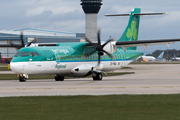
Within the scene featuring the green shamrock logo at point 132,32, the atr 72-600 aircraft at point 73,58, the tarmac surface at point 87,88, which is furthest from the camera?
the green shamrock logo at point 132,32

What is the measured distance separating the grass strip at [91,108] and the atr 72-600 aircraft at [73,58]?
11.1 meters

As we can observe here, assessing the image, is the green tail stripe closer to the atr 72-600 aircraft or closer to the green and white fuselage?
the atr 72-600 aircraft

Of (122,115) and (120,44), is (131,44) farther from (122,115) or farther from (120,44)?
(122,115)

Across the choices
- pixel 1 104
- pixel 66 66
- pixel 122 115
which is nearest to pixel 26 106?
pixel 1 104

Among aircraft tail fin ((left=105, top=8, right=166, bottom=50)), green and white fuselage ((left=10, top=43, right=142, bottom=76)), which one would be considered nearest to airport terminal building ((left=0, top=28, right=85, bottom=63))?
aircraft tail fin ((left=105, top=8, right=166, bottom=50))

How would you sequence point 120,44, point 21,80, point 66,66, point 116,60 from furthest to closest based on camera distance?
point 116,60, point 120,44, point 66,66, point 21,80

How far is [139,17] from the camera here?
41375mm

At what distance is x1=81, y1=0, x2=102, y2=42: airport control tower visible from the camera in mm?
122406

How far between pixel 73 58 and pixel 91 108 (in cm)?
1797

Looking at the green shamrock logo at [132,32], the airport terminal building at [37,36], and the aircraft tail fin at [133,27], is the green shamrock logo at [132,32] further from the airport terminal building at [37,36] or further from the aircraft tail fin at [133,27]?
the airport terminal building at [37,36]

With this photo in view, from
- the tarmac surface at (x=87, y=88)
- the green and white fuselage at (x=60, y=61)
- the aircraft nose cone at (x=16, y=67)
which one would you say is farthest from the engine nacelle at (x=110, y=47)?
the aircraft nose cone at (x=16, y=67)

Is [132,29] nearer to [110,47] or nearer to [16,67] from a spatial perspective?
[110,47]

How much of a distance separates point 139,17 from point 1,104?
29965 mm

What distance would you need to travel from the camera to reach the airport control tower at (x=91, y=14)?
122406 millimetres
